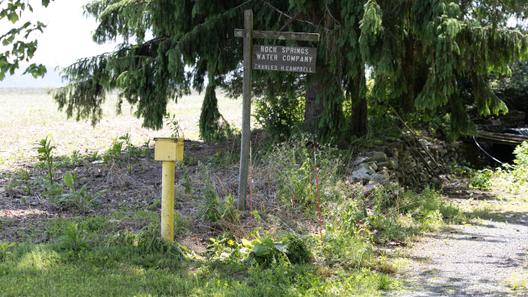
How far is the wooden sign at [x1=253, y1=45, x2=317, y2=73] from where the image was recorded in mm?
8570

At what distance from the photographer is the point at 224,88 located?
14.5 meters

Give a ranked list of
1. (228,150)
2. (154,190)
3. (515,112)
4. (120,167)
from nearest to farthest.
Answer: (154,190) < (120,167) < (228,150) < (515,112)

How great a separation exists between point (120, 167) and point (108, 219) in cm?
398

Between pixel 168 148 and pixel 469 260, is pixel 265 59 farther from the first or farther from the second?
pixel 469 260

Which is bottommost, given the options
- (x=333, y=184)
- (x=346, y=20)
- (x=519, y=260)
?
(x=519, y=260)

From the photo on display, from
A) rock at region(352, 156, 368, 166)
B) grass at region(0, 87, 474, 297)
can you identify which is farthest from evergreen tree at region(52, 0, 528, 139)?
grass at region(0, 87, 474, 297)

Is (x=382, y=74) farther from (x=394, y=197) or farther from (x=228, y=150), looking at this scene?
(x=228, y=150)

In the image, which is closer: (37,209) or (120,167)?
(37,209)

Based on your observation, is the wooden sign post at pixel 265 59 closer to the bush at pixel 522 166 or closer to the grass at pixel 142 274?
the grass at pixel 142 274

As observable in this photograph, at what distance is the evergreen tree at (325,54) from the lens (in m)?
10.6

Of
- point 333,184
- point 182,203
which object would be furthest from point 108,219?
point 333,184

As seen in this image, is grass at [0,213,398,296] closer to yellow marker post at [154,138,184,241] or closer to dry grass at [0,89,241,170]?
yellow marker post at [154,138,184,241]

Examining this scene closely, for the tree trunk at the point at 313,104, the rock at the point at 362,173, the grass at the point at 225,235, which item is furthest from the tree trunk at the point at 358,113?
the rock at the point at 362,173

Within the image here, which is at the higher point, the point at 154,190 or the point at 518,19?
the point at 518,19
